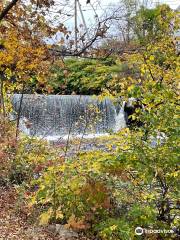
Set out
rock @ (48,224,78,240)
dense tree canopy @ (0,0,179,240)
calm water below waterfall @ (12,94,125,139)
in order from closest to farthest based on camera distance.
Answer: dense tree canopy @ (0,0,179,240) < rock @ (48,224,78,240) < calm water below waterfall @ (12,94,125,139)

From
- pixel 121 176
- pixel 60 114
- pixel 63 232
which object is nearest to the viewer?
pixel 121 176

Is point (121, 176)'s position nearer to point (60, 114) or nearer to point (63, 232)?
point (63, 232)

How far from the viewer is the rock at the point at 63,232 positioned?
12.9 ft

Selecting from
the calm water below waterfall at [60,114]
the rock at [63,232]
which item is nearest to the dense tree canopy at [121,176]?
the rock at [63,232]

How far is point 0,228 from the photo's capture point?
4.11 meters

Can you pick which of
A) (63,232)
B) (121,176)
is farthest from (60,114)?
(121,176)

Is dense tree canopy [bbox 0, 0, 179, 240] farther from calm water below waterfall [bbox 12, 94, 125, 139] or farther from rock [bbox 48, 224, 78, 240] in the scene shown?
calm water below waterfall [bbox 12, 94, 125, 139]

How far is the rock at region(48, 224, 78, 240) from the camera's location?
155 inches

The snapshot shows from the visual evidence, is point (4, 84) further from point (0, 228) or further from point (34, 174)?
point (0, 228)

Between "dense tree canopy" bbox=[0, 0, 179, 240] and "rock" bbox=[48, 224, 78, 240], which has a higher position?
"dense tree canopy" bbox=[0, 0, 179, 240]

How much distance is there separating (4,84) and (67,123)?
7107mm

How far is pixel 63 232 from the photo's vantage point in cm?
398

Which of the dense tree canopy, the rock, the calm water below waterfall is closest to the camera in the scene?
the dense tree canopy

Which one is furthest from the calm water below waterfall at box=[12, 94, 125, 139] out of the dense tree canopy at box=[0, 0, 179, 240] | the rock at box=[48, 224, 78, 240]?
the rock at box=[48, 224, 78, 240]
